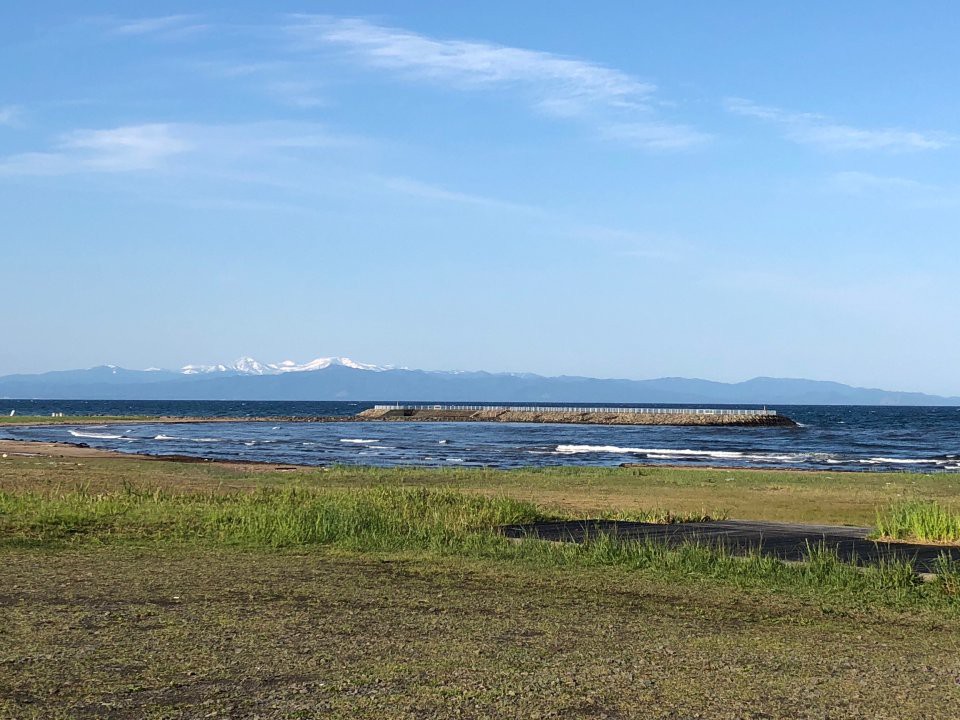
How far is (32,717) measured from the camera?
770 centimetres

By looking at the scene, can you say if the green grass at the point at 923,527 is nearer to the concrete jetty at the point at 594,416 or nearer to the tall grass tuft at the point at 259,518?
the tall grass tuft at the point at 259,518

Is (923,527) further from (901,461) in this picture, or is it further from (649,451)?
(649,451)

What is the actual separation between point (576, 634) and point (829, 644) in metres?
2.50

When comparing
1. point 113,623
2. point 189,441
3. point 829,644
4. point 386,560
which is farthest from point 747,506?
point 189,441

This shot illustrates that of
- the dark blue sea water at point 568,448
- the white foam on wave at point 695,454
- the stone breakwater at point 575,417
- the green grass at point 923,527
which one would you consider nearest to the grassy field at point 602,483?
the green grass at point 923,527

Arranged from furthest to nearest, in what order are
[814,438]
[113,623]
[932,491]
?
[814,438] < [932,491] < [113,623]

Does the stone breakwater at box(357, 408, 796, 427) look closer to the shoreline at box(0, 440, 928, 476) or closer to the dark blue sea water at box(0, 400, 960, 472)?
the dark blue sea water at box(0, 400, 960, 472)

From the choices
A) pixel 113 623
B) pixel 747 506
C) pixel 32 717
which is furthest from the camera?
pixel 747 506

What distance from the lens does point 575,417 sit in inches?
6289

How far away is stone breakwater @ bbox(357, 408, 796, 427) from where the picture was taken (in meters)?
147

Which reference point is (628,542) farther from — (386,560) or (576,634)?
(576,634)

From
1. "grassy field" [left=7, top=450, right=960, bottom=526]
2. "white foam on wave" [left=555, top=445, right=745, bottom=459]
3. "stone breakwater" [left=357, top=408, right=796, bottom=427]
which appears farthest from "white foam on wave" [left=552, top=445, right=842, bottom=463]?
"stone breakwater" [left=357, top=408, right=796, bottom=427]

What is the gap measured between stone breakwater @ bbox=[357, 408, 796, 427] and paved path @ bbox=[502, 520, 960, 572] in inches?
4934

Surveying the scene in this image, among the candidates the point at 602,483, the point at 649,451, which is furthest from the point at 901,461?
the point at 602,483
